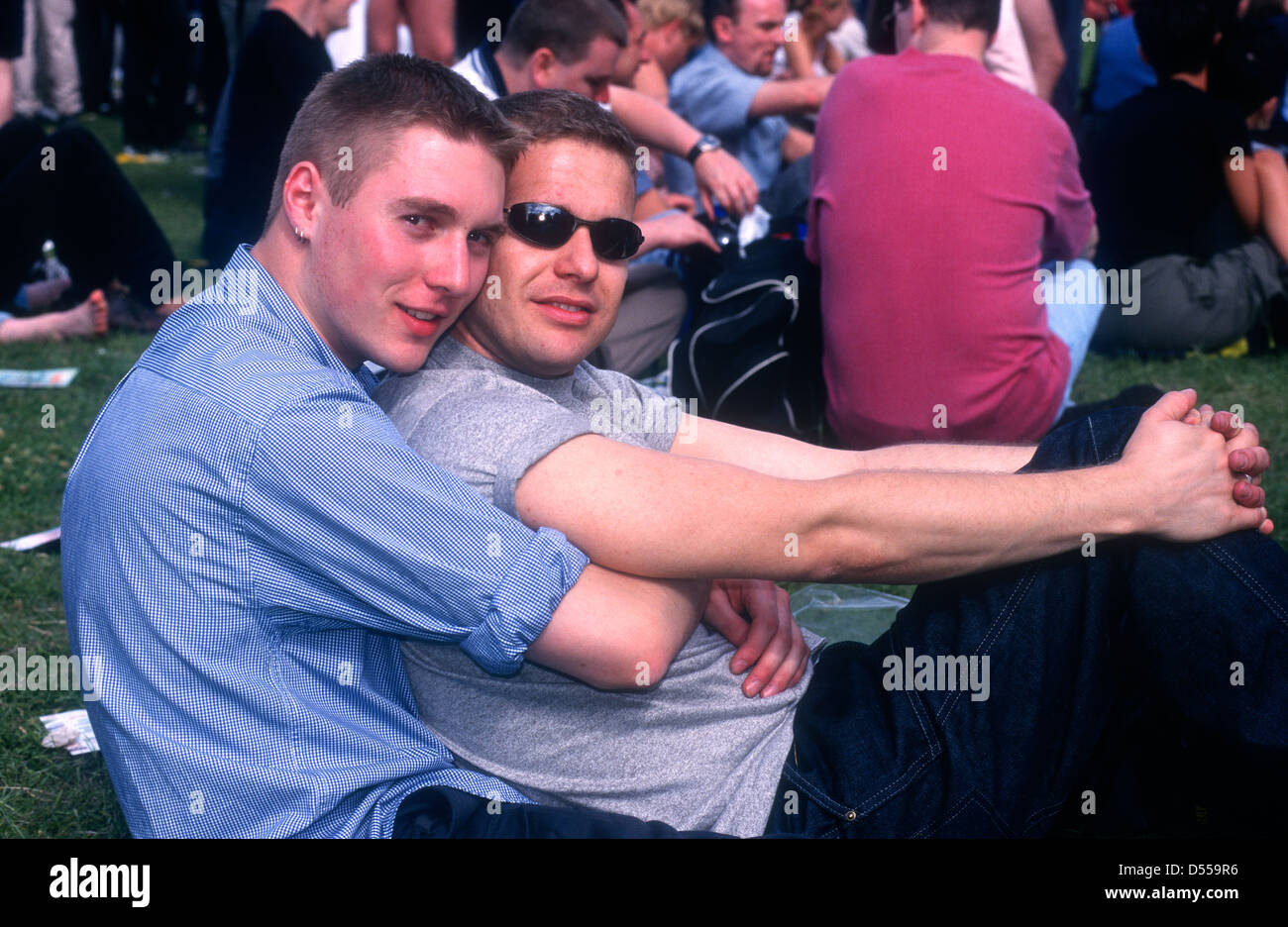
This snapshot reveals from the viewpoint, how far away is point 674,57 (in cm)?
792

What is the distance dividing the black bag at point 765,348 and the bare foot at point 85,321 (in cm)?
364

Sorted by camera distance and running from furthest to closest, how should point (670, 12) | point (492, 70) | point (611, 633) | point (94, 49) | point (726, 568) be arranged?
point (94, 49)
point (670, 12)
point (492, 70)
point (726, 568)
point (611, 633)

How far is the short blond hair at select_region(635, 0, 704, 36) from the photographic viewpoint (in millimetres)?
7648

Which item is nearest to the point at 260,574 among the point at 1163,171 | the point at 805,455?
the point at 805,455

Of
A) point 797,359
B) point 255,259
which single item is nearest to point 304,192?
point 255,259

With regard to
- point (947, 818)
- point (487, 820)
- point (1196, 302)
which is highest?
point (487, 820)

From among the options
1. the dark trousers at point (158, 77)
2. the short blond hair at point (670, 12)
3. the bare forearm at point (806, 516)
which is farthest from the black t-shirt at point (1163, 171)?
the dark trousers at point (158, 77)

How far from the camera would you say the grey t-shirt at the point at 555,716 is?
210 centimetres

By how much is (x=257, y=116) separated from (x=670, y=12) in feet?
8.90

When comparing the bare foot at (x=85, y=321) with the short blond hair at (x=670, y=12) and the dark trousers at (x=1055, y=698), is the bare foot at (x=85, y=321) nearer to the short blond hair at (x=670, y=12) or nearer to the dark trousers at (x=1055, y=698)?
the short blond hair at (x=670, y=12)

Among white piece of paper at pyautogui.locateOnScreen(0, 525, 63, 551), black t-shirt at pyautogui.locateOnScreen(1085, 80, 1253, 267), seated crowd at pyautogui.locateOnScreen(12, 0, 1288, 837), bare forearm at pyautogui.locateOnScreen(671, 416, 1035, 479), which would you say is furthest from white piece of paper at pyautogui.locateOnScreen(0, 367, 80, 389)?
black t-shirt at pyautogui.locateOnScreen(1085, 80, 1253, 267)

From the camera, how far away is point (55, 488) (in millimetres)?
4832

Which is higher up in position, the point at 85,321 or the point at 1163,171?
the point at 1163,171

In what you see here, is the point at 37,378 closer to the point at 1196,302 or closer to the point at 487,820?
the point at 487,820
